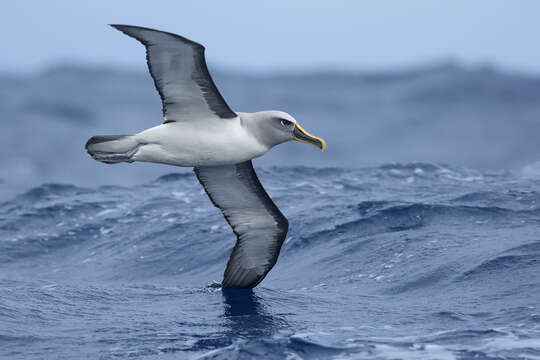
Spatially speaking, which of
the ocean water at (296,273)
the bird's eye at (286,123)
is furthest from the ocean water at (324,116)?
the bird's eye at (286,123)

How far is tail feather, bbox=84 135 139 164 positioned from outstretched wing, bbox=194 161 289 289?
5.49 feet

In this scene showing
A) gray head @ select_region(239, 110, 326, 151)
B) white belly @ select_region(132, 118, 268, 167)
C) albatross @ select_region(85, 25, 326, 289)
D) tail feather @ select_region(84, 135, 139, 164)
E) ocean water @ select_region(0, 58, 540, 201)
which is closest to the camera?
albatross @ select_region(85, 25, 326, 289)

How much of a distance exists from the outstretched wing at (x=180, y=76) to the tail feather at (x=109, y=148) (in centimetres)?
70

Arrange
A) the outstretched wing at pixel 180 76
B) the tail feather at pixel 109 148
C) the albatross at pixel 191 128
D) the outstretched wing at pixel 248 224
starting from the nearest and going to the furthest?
1. the outstretched wing at pixel 180 76
2. the albatross at pixel 191 128
3. the tail feather at pixel 109 148
4. the outstretched wing at pixel 248 224

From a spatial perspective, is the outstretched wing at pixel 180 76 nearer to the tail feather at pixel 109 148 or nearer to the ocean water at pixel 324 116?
the tail feather at pixel 109 148

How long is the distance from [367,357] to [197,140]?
3389 millimetres

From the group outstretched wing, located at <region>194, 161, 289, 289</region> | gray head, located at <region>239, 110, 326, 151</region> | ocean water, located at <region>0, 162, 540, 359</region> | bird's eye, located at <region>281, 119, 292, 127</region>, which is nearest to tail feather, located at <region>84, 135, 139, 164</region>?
gray head, located at <region>239, 110, 326, 151</region>

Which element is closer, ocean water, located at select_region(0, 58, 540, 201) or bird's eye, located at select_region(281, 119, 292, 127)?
bird's eye, located at select_region(281, 119, 292, 127)

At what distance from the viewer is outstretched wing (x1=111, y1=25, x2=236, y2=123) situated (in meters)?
9.62

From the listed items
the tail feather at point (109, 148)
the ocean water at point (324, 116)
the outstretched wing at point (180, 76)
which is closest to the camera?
the outstretched wing at point (180, 76)

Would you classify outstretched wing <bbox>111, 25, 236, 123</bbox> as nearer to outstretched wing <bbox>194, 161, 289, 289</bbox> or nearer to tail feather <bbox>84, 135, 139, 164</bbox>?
tail feather <bbox>84, 135, 139, 164</bbox>

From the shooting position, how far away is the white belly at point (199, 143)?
10523 mm

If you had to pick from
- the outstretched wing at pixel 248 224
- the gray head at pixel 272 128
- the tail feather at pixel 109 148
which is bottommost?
the outstretched wing at pixel 248 224

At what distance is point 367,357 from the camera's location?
9.16 m
